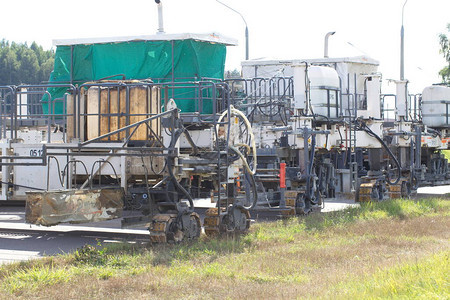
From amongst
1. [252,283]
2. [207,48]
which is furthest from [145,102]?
[207,48]

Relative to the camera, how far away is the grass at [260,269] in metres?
8.48

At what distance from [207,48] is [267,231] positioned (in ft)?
31.0

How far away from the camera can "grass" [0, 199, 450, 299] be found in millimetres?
8484

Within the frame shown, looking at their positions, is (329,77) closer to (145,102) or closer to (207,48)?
(207,48)

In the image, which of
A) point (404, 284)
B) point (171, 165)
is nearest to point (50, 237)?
point (171, 165)

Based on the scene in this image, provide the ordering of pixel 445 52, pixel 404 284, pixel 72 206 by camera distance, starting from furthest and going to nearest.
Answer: pixel 445 52, pixel 72 206, pixel 404 284

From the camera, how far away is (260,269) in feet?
33.4

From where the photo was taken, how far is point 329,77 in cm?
2006

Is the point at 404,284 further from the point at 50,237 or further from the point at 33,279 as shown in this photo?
the point at 50,237

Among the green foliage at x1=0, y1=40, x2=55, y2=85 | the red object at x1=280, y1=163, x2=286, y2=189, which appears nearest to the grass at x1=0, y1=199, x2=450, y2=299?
the red object at x1=280, y1=163, x2=286, y2=189

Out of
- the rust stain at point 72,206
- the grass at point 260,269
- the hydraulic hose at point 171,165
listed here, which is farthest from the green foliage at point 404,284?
the rust stain at point 72,206

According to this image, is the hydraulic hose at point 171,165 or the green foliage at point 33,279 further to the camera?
the hydraulic hose at point 171,165

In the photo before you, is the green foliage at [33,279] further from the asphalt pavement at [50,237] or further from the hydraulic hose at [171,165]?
the hydraulic hose at [171,165]

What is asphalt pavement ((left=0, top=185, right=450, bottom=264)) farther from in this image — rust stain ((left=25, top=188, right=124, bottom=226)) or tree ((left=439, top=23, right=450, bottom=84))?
tree ((left=439, top=23, right=450, bottom=84))
